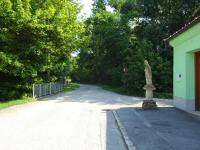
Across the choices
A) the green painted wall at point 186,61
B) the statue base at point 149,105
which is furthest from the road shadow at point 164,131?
the statue base at point 149,105

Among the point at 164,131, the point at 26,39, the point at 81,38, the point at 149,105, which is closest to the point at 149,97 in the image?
the point at 149,105

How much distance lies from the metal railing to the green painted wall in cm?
1286

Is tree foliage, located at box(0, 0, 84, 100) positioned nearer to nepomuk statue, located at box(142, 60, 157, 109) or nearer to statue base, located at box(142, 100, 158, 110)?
nepomuk statue, located at box(142, 60, 157, 109)

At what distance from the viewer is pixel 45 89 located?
32.2m

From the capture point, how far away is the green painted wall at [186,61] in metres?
16.0

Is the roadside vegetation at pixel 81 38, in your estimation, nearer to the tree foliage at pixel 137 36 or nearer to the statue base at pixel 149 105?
the tree foliage at pixel 137 36

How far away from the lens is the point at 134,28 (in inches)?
1891

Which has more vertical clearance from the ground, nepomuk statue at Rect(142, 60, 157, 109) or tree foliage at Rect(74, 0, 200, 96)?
tree foliage at Rect(74, 0, 200, 96)

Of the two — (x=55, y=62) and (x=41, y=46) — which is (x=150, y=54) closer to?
(x=55, y=62)

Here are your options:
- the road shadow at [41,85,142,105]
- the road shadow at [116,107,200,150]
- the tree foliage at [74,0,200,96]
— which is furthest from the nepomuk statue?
the tree foliage at [74,0,200,96]

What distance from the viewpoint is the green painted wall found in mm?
15961

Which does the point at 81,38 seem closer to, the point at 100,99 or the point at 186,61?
the point at 100,99

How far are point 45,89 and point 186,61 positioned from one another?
17222 millimetres

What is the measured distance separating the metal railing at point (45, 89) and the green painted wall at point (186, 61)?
1286 cm
